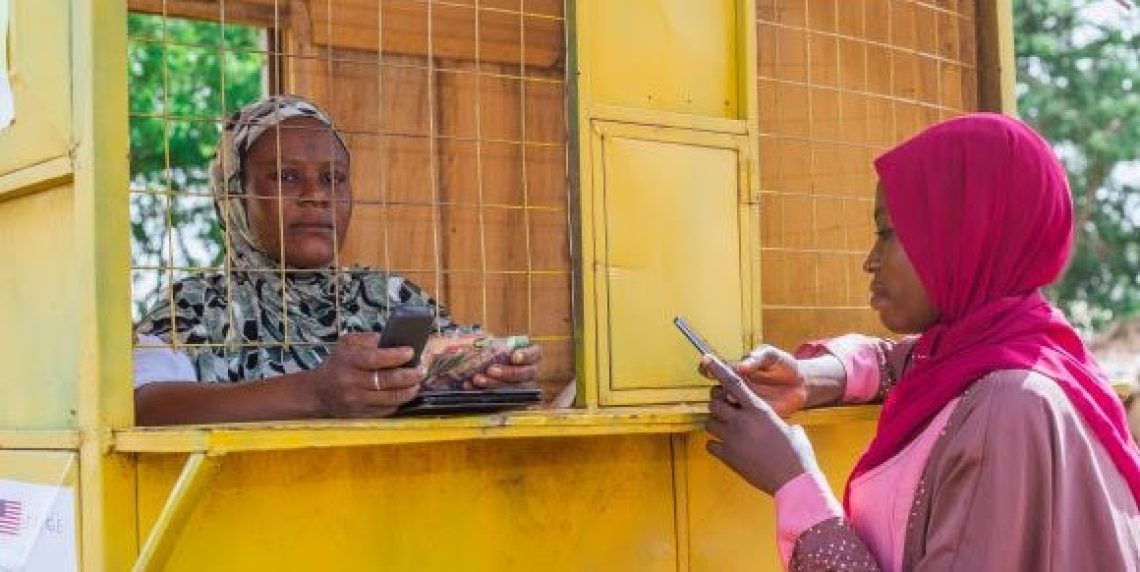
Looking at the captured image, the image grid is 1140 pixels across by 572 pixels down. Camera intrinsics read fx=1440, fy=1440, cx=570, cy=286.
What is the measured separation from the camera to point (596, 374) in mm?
3084

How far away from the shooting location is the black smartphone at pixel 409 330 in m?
2.51

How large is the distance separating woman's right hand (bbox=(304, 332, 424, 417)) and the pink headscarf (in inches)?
35.0

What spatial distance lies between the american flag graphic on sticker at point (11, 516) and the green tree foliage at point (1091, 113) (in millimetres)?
11009

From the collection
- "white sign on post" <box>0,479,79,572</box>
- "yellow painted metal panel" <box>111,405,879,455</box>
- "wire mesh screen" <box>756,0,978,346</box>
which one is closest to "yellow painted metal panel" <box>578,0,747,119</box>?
"wire mesh screen" <box>756,0,978,346</box>

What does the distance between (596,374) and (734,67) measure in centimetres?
84

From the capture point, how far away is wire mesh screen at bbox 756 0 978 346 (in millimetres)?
3777

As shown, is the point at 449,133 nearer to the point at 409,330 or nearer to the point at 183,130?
the point at 409,330

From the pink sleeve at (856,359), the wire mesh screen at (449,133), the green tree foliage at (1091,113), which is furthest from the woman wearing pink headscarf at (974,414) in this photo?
the green tree foliage at (1091,113)

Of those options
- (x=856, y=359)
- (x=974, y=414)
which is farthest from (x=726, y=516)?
(x=974, y=414)

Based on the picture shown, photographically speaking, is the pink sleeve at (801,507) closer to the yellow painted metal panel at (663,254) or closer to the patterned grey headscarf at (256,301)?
the yellow painted metal panel at (663,254)

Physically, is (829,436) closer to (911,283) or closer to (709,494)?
(709,494)

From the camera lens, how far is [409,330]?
2537 millimetres

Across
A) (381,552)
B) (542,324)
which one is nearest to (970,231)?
(381,552)

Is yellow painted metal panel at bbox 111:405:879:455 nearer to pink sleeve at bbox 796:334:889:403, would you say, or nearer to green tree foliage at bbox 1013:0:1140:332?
pink sleeve at bbox 796:334:889:403
